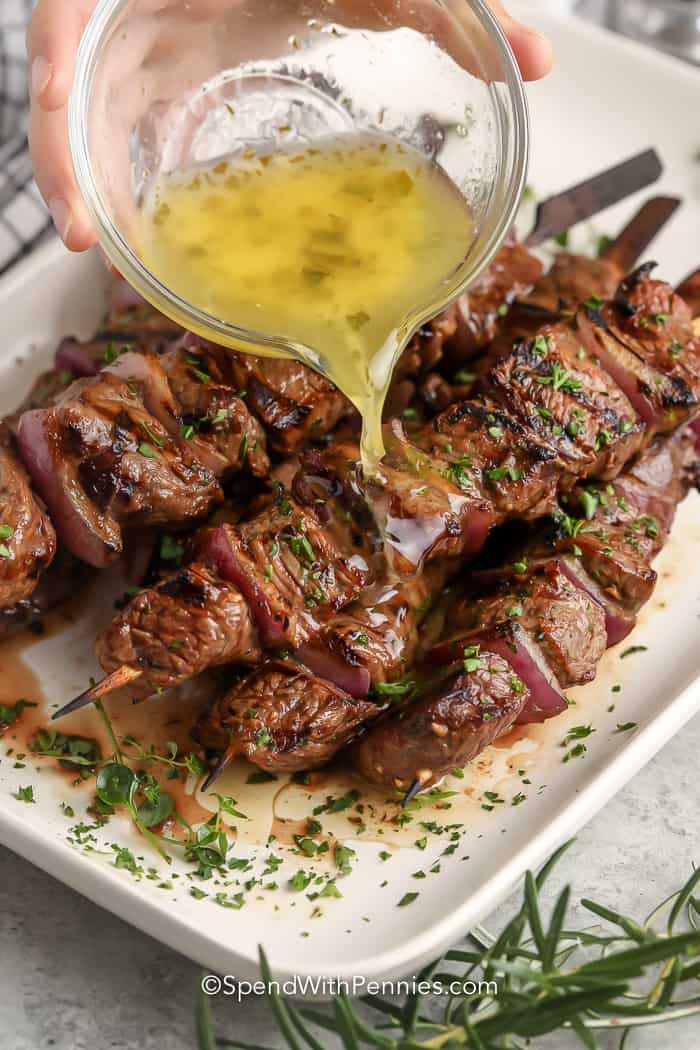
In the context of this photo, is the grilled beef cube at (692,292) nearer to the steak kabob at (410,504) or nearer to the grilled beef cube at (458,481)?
the steak kabob at (410,504)

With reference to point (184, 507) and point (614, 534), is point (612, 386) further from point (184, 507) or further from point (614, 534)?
point (184, 507)

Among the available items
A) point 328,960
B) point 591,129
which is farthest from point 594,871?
point 591,129

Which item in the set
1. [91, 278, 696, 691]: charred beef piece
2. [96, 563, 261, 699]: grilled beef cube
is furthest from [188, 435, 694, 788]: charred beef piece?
[96, 563, 261, 699]: grilled beef cube

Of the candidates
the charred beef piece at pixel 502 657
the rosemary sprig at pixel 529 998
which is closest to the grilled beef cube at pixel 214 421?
the charred beef piece at pixel 502 657

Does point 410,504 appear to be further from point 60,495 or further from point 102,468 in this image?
point 60,495

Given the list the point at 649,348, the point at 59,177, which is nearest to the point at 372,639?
the point at 649,348

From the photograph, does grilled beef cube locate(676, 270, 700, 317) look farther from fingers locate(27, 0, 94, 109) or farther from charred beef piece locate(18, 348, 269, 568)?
fingers locate(27, 0, 94, 109)
